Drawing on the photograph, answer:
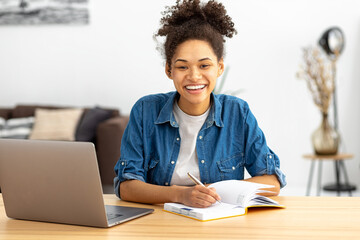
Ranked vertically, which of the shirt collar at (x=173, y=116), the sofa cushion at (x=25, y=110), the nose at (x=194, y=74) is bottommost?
the sofa cushion at (x=25, y=110)

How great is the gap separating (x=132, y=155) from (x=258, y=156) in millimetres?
389

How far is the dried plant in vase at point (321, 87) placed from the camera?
12.6 feet

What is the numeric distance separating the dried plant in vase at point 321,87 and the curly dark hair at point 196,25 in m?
2.45

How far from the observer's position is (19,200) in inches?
47.6

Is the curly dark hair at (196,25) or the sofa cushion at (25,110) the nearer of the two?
the curly dark hair at (196,25)

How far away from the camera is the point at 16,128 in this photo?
4258 millimetres

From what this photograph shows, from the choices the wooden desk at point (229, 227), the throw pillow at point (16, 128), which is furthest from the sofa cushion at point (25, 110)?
the wooden desk at point (229, 227)

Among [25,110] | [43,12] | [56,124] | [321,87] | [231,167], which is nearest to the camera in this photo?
[231,167]

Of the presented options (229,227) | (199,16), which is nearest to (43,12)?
(199,16)

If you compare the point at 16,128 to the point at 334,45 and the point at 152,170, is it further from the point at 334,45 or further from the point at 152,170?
the point at 152,170

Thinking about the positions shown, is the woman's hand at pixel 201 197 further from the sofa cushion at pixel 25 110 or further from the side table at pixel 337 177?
the sofa cushion at pixel 25 110

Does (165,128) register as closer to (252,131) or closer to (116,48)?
(252,131)

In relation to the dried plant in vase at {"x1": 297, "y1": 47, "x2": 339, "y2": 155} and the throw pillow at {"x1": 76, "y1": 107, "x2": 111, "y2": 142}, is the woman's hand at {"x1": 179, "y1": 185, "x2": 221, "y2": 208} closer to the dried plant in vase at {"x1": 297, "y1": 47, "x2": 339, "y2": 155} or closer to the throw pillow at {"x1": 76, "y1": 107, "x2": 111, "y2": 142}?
the dried plant in vase at {"x1": 297, "y1": 47, "x2": 339, "y2": 155}

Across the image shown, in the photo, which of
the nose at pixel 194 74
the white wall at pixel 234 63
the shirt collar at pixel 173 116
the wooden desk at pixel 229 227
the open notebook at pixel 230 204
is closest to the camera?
Answer: the wooden desk at pixel 229 227
